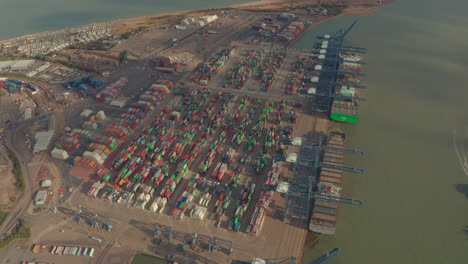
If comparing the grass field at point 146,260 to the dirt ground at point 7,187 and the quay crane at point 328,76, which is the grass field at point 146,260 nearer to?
the dirt ground at point 7,187

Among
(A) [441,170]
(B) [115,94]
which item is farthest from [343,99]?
(B) [115,94]

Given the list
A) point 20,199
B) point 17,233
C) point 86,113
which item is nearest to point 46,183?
point 20,199

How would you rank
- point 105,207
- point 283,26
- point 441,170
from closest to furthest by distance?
point 105,207 < point 441,170 < point 283,26

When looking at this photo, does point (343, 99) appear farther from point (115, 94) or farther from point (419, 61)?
point (115, 94)

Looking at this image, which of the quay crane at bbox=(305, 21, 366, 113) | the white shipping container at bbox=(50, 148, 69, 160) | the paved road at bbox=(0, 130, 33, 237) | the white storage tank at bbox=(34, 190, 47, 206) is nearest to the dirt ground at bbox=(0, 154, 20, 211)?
the paved road at bbox=(0, 130, 33, 237)

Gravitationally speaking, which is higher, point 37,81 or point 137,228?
point 37,81

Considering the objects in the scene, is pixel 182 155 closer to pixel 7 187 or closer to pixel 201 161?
pixel 201 161

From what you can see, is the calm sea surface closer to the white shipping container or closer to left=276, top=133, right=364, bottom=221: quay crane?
left=276, top=133, right=364, bottom=221: quay crane
